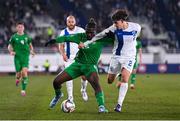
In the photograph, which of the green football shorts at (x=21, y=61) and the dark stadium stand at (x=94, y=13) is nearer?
the green football shorts at (x=21, y=61)

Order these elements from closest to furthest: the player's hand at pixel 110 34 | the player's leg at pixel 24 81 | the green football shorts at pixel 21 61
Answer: the player's hand at pixel 110 34 < the player's leg at pixel 24 81 < the green football shorts at pixel 21 61

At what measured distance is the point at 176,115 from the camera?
12.4 meters

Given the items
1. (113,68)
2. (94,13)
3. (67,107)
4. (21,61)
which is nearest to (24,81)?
(21,61)

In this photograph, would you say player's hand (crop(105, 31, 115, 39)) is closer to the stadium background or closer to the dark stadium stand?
the stadium background

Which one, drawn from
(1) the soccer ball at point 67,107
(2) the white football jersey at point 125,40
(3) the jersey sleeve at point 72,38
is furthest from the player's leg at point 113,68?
(1) the soccer ball at point 67,107

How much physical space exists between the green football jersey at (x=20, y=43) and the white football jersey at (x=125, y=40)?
7.45m

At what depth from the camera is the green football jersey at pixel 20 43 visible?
67.4 ft

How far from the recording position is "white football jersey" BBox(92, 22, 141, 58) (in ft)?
44.3

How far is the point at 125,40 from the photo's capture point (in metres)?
13.6

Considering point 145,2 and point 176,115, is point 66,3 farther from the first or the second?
point 176,115

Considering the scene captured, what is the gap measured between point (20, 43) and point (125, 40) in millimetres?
7863

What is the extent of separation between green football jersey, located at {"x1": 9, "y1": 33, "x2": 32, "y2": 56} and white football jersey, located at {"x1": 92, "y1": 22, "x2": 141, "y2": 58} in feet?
24.4

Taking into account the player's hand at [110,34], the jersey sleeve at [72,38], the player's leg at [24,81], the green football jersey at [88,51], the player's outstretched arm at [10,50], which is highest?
the player's hand at [110,34]

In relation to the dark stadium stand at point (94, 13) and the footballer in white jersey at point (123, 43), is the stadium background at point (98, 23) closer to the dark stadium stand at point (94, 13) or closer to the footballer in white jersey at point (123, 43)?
the dark stadium stand at point (94, 13)
